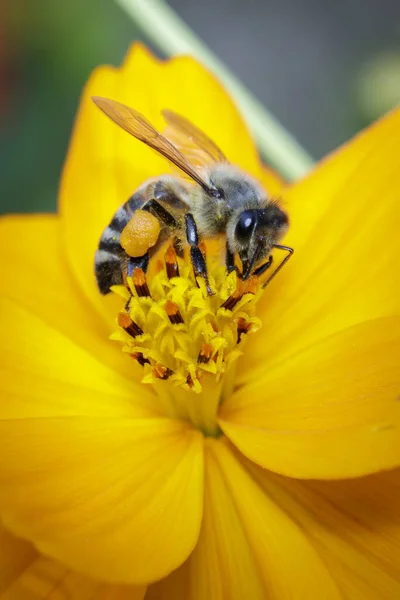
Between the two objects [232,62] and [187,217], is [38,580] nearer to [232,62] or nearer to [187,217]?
[187,217]

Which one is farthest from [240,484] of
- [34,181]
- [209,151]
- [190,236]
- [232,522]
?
[34,181]

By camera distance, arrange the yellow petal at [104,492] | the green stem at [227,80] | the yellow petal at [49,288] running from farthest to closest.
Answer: the green stem at [227,80], the yellow petal at [49,288], the yellow petal at [104,492]

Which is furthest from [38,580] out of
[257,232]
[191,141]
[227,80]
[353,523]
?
[227,80]

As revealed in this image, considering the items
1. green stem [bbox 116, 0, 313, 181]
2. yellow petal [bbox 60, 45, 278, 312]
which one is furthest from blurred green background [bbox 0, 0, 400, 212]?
yellow petal [bbox 60, 45, 278, 312]

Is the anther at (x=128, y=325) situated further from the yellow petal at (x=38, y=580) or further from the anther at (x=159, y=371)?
the yellow petal at (x=38, y=580)

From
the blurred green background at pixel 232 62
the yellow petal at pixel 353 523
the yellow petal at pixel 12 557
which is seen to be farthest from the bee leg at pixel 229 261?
the blurred green background at pixel 232 62

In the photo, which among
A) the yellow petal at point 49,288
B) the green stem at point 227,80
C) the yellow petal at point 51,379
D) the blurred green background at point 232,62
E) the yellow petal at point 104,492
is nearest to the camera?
the yellow petal at point 104,492
